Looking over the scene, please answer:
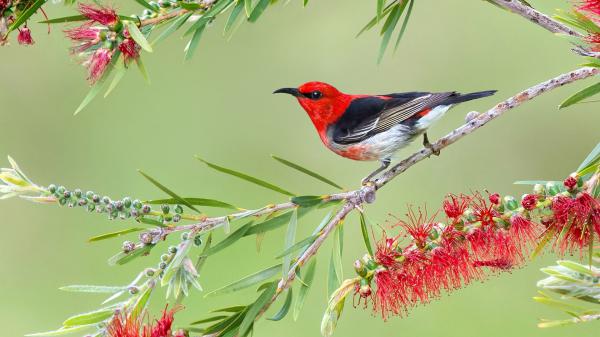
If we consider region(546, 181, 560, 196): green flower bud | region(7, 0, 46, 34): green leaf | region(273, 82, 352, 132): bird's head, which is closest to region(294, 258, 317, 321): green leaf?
region(546, 181, 560, 196): green flower bud

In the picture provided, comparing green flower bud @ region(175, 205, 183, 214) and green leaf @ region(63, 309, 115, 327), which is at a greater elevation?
green flower bud @ region(175, 205, 183, 214)

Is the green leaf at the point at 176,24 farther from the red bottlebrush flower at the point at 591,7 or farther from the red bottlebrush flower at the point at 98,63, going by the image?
the red bottlebrush flower at the point at 591,7

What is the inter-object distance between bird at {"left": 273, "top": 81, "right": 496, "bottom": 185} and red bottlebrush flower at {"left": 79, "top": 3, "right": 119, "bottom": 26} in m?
0.58

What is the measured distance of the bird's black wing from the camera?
1.50 meters

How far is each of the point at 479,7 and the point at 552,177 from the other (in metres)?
0.99

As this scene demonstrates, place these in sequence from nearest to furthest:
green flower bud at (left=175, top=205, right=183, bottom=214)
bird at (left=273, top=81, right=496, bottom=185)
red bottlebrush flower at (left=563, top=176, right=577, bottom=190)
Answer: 1. red bottlebrush flower at (left=563, top=176, right=577, bottom=190)
2. green flower bud at (left=175, top=205, right=183, bottom=214)
3. bird at (left=273, top=81, right=496, bottom=185)

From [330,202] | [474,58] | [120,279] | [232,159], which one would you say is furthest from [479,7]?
[330,202]

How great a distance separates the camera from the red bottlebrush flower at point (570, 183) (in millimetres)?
810

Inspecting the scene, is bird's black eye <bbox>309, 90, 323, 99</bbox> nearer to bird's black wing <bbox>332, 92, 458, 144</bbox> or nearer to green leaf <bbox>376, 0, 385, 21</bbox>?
bird's black wing <bbox>332, 92, 458, 144</bbox>

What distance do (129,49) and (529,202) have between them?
15.8 inches

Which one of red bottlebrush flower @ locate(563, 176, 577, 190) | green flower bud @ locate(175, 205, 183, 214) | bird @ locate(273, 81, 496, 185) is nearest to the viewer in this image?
red bottlebrush flower @ locate(563, 176, 577, 190)

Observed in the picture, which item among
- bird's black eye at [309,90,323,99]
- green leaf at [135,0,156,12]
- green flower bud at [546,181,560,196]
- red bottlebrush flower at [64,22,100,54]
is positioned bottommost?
green flower bud at [546,181,560,196]

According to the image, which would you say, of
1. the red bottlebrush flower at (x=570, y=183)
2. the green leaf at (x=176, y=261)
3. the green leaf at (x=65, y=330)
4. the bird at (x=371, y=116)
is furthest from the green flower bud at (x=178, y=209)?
the bird at (x=371, y=116)

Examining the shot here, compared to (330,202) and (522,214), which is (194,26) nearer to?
(330,202)
